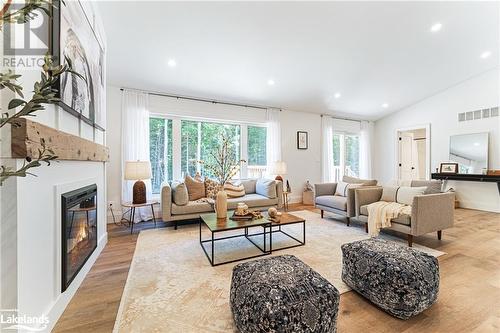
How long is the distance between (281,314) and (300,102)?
16.1ft

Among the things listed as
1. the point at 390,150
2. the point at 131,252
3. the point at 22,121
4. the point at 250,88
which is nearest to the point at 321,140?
the point at 390,150

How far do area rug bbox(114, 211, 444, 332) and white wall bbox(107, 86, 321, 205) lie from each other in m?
1.56

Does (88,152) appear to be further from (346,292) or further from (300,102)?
(300,102)

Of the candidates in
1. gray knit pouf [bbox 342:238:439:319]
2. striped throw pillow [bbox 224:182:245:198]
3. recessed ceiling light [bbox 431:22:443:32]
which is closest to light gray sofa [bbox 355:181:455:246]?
gray knit pouf [bbox 342:238:439:319]

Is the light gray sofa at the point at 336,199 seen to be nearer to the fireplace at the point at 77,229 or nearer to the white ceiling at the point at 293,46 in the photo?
the white ceiling at the point at 293,46

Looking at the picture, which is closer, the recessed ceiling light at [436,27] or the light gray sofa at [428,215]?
the light gray sofa at [428,215]

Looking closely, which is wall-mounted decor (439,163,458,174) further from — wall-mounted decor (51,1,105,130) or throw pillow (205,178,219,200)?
wall-mounted decor (51,1,105,130)

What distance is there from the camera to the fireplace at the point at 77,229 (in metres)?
1.68

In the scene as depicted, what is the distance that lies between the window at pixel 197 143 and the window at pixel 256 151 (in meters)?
0.78

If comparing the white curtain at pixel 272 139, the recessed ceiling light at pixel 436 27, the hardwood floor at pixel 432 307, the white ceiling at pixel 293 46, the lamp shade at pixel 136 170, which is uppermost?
the recessed ceiling light at pixel 436 27

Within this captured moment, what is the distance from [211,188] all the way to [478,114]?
243 inches

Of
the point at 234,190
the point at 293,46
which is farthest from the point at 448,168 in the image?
the point at 234,190

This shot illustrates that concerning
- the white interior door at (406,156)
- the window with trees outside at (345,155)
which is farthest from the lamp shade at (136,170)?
the white interior door at (406,156)

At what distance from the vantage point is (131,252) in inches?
106
